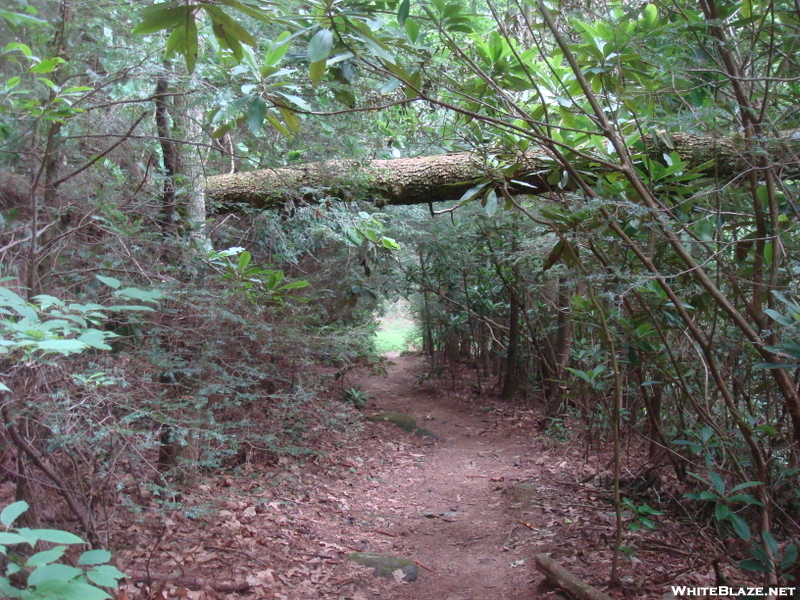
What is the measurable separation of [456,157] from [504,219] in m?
2.75

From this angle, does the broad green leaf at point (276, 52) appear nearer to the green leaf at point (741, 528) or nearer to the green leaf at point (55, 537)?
the green leaf at point (55, 537)

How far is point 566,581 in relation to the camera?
9.88ft

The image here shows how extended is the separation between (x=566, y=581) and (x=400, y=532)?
1737mm

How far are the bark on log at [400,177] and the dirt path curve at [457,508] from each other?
255cm

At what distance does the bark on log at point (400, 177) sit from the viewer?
360 cm

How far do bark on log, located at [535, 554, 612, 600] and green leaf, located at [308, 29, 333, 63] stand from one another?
2874 mm

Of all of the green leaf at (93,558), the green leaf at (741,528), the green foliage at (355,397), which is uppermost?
the green leaf at (93,558)

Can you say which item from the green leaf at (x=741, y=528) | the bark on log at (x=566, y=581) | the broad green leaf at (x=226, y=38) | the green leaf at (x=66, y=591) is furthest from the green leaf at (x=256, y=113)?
the bark on log at (x=566, y=581)

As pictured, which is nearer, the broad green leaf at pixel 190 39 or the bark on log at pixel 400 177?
the broad green leaf at pixel 190 39

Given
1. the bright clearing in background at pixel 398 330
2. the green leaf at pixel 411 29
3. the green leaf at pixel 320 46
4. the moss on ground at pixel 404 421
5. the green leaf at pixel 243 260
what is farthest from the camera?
the bright clearing in background at pixel 398 330

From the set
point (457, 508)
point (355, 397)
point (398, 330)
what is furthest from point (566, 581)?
point (398, 330)

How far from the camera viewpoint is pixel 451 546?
13.6 feet

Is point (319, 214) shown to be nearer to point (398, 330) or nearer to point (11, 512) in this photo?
point (11, 512)

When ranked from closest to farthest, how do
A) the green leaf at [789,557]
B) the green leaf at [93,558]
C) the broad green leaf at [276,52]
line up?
the green leaf at [93,558] < the green leaf at [789,557] < the broad green leaf at [276,52]
